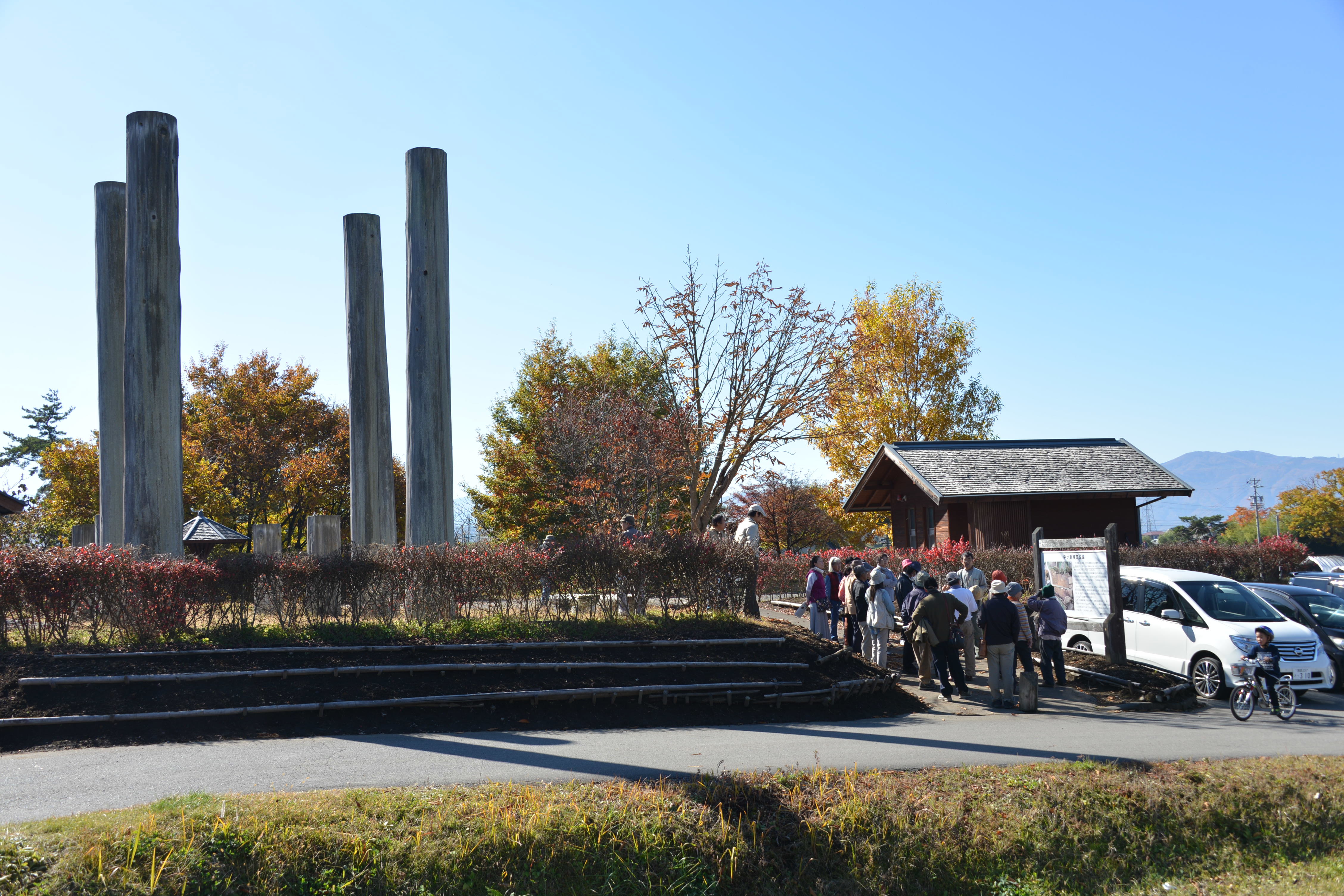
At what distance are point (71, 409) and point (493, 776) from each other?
83.5m

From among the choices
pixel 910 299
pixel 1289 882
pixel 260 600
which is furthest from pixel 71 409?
pixel 1289 882

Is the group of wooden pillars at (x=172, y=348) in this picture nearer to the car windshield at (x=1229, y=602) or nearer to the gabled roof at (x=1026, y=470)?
the car windshield at (x=1229, y=602)

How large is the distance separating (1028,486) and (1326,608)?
11238mm

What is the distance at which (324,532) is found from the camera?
20375 millimetres

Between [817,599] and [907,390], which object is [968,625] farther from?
[907,390]

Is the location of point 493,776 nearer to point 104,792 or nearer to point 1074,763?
point 104,792

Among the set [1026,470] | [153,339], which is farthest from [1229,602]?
[153,339]

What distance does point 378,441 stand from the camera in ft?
60.9

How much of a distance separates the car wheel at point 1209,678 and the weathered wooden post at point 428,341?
37.8ft

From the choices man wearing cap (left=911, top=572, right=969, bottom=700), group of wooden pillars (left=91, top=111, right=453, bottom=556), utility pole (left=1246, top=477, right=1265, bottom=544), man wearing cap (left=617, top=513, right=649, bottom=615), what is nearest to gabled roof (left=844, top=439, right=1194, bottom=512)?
man wearing cap (left=911, top=572, right=969, bottom=700)

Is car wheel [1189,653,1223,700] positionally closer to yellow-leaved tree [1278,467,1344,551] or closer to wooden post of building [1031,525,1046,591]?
wooden post of building [1031,525,1046,591]

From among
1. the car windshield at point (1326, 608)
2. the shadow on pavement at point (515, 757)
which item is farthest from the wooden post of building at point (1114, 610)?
the shadow on pavement at point (515, 757)

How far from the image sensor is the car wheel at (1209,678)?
13.4m

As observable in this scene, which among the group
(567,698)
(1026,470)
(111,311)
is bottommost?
(567,698)
